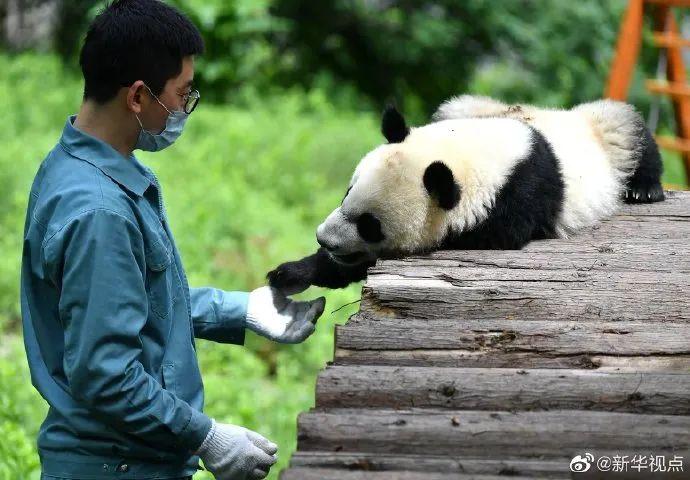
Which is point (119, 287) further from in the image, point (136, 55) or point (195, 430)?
point (136, 55)

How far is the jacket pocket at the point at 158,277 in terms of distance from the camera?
231 centimetres

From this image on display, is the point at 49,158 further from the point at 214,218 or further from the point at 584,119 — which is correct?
the point at 214,218

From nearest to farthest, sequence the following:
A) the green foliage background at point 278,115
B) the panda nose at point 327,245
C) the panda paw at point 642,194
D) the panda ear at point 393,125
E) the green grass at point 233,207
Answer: the panda nose at point 327,245
the panda ear at point 393,125
the panda paw at point 642,194
the green grass at point 233,207
the green foliage background at point 278,115

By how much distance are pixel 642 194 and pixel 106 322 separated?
2744mm

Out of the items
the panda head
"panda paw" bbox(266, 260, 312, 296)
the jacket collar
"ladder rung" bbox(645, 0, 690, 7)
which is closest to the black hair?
the jacket collar

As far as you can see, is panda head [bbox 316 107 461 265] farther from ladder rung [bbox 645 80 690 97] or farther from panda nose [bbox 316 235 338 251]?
ladder rung [bbox 645 80 690 97]

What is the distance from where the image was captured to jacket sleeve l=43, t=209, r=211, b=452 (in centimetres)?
209

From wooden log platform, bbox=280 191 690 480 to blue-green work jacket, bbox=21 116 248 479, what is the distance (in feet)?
1.26

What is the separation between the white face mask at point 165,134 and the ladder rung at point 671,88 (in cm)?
525

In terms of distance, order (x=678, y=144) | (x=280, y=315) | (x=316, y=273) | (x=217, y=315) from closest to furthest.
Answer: (x=217, y=315) < (x=280, y=315) < (x=316, y=273) < (x=678, y=144)

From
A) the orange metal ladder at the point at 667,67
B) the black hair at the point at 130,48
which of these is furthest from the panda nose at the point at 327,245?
the orange metal ladder at the point at 667,67

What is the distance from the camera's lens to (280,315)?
292 cm

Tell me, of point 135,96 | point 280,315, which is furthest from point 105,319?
point 280,315

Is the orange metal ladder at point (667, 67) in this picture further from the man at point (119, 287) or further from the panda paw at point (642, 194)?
the man at point (119, 287)
